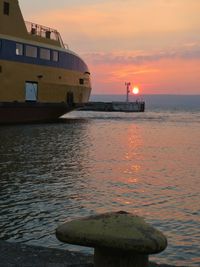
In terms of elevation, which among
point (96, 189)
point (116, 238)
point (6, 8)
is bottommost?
point (96, 189)

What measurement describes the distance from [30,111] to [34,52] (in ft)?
17.7

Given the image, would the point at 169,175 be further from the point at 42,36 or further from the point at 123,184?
the point at 42,36

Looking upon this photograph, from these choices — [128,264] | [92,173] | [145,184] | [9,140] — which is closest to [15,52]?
[9,140]

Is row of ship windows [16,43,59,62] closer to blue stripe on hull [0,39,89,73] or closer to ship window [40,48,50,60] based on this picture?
ship window [40,48,50,60]

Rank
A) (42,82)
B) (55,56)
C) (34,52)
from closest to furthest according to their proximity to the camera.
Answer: (34,52) → (42,82) → (55,56)

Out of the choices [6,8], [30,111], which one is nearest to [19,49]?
[6,8]

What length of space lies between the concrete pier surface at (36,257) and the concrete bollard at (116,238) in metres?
1.70

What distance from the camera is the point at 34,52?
3881 centimetres

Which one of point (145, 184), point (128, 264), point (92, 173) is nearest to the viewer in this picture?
point (128, 264)

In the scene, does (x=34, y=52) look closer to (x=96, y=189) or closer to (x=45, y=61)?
(x=45, y=61)

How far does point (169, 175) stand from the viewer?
17.2m

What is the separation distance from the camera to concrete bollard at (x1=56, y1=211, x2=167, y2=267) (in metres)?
3.74

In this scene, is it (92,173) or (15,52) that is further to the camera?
(15,52)

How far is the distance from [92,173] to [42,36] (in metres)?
26.6
